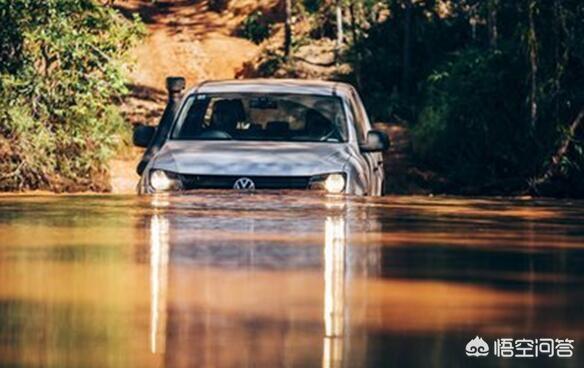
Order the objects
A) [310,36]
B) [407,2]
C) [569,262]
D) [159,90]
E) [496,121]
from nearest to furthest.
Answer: [569,262]
[496,121]
[407,2]
[159,90]
[310,36]

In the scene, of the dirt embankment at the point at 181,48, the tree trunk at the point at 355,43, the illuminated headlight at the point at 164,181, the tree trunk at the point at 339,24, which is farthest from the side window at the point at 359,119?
the tree trunk at the point at 339,24

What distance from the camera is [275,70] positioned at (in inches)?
1527

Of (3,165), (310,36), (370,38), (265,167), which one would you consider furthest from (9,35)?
(310,36)

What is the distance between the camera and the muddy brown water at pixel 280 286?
4125 millimetres

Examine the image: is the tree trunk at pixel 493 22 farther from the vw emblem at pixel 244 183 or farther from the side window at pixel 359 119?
the vw emblem at pixel 244 183

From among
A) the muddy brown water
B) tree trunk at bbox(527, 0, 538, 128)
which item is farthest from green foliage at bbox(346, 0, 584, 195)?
the muddy brown water

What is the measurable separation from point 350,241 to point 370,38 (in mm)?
30458

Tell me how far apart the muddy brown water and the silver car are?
15.7 feet

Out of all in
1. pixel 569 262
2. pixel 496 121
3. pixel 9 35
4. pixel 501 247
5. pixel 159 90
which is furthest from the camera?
pixel 159 90

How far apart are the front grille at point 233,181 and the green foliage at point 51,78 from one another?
25.2ft

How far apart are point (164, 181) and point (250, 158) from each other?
0.65 meters

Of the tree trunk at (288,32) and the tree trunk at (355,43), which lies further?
the tree trunk at (288,32)

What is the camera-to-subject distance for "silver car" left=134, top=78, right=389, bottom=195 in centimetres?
1306

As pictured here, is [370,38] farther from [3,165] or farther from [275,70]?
[3,165]
